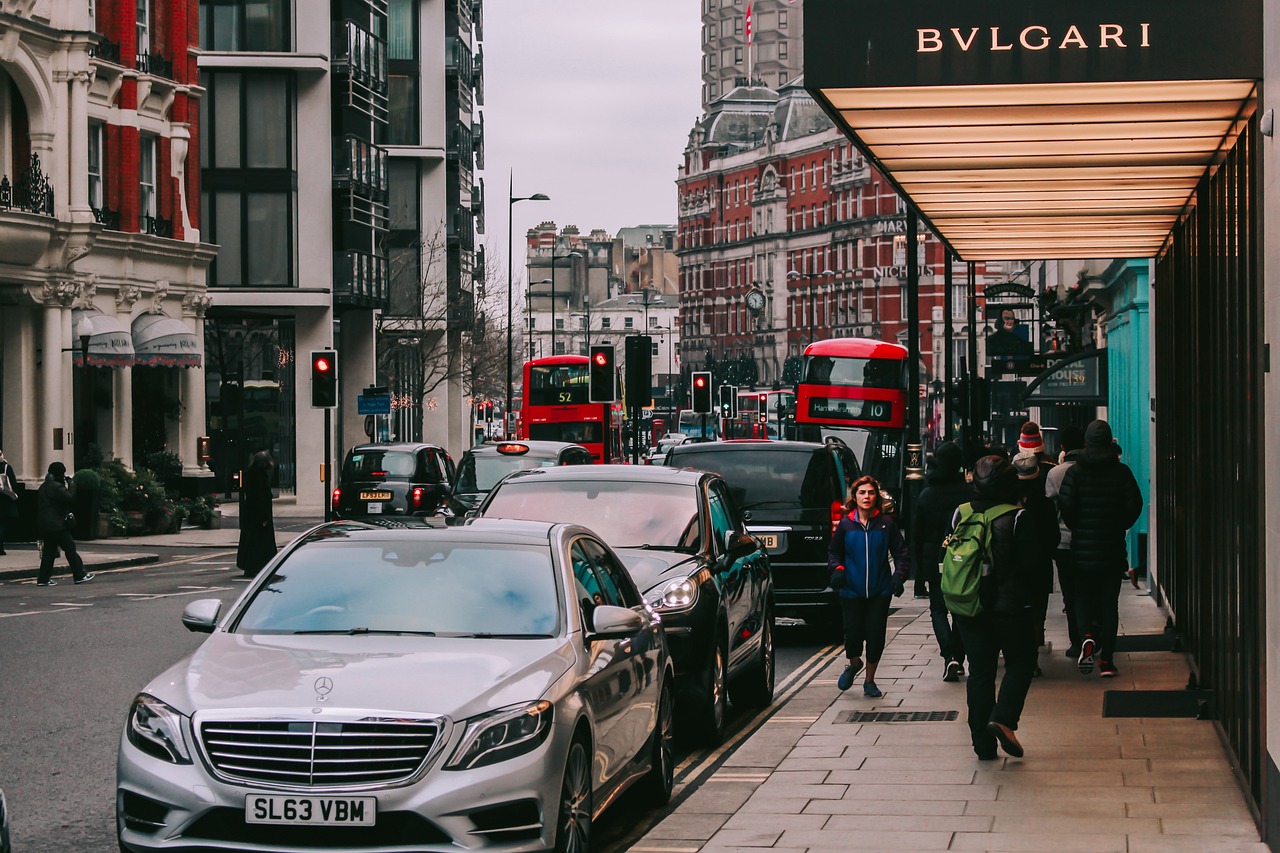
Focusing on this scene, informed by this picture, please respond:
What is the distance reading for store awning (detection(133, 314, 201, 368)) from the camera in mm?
39281

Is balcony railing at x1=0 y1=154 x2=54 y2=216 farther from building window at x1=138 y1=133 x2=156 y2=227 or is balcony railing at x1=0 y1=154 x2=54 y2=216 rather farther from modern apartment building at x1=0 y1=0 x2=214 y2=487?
building window at x1=138 y1=133 x2=156 y2=227

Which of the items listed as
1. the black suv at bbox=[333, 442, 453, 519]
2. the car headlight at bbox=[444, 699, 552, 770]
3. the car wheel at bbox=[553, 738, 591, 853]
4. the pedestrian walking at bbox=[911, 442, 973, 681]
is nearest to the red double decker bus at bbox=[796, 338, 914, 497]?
the black suv at bbox=[333, 442, 453, 519]

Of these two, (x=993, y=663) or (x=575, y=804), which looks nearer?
(x=575, y=804)

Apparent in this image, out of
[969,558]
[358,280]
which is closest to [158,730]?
[969,558]

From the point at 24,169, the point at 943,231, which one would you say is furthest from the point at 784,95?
the point at 943,231

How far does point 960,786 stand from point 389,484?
73.6 feet

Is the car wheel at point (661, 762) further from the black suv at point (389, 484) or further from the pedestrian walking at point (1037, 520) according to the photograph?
the black suv at point (389, 484)

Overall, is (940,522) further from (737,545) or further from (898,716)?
(737,545)

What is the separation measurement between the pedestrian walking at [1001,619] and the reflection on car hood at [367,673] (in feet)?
11.4

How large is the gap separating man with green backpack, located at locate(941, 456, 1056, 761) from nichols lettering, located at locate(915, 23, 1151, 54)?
2549 millimetres

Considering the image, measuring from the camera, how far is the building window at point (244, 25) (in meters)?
52.9

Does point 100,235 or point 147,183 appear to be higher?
point 147,183

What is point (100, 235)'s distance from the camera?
37875 millimetres

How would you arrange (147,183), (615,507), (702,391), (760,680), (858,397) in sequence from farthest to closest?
1. (858,397)
2. (702,391)
3. (147,183)
4. (760,680)
5. (615,507)
